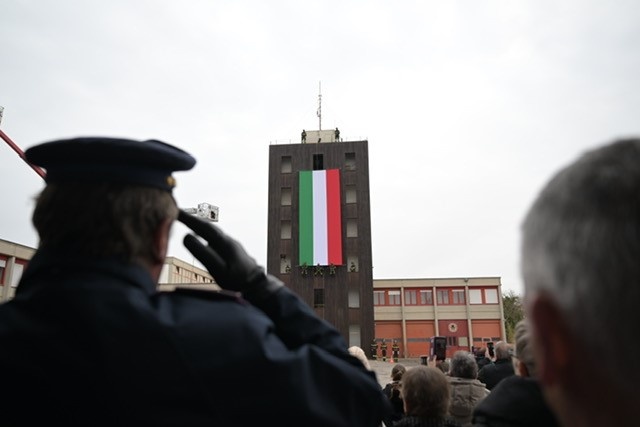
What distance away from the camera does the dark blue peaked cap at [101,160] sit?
1.35 metres

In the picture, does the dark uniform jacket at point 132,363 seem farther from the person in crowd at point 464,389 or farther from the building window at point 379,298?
the building window at point 379,298

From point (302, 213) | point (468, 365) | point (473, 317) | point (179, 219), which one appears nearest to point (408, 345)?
point (473, 317)

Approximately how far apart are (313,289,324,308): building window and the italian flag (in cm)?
208

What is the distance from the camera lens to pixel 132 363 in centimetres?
116

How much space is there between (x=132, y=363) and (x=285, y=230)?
35392 millimetres

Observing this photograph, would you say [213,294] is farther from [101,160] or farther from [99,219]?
[101,160]

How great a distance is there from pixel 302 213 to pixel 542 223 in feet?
116

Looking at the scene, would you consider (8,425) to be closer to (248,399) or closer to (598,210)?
(248,399)

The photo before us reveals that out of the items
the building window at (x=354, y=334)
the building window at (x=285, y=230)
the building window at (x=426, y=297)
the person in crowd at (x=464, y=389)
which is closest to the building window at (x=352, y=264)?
the building window at (x=354, y=334)

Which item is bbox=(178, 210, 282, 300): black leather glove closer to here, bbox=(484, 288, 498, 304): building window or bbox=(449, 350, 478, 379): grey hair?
bbox=(449, 350, 478, 379): grey hair

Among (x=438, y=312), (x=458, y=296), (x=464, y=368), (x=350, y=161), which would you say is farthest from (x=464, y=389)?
(x=458, y=296)

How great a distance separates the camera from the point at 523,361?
2.84 m

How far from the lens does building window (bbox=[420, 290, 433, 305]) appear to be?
162 feet

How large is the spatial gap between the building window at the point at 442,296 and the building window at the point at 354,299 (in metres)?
17.3
